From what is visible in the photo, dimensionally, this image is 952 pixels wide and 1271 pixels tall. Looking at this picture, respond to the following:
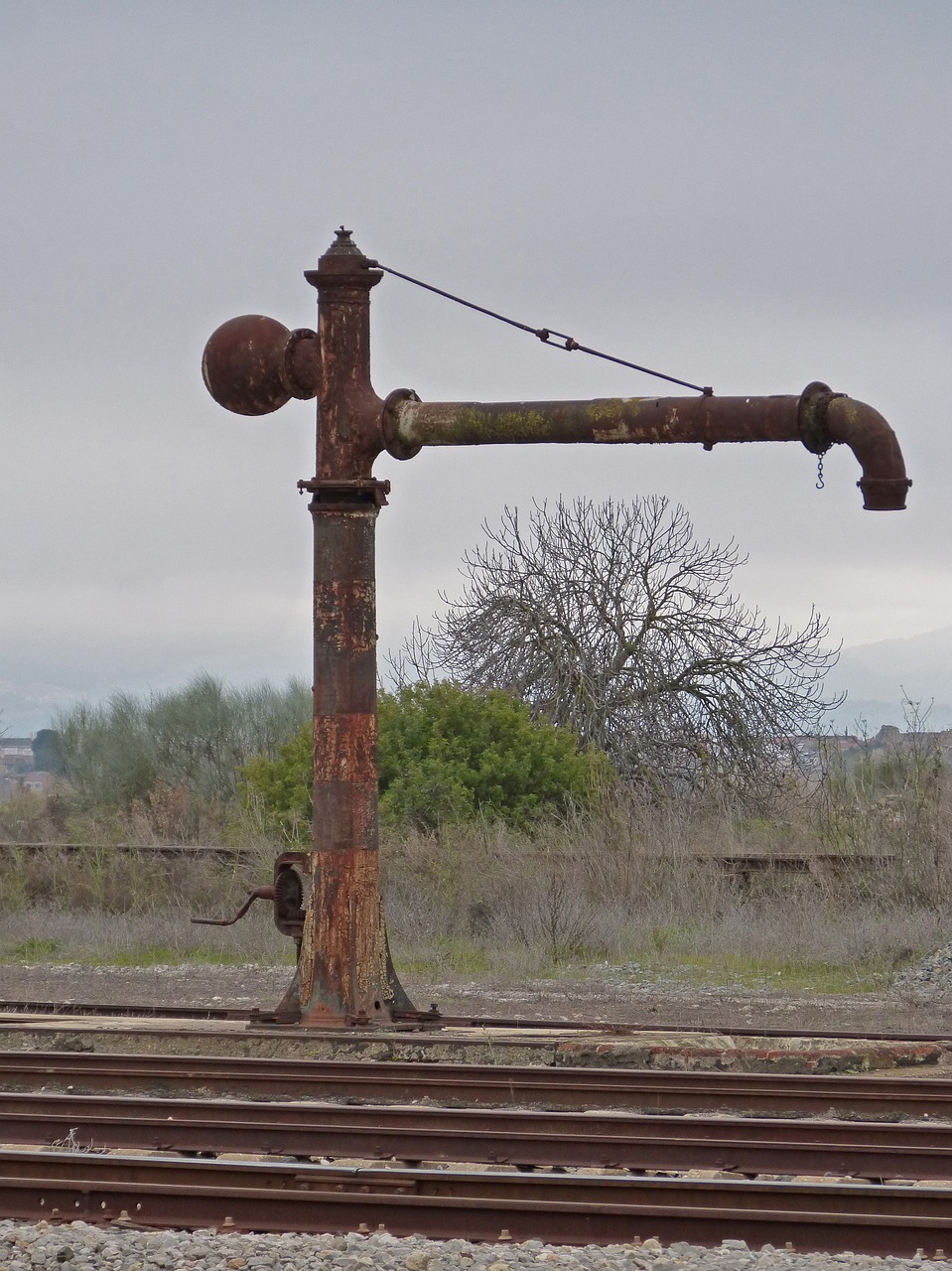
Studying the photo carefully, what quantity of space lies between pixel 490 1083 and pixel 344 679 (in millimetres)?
3639

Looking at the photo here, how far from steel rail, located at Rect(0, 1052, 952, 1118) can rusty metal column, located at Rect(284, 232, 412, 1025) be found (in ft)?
5.16

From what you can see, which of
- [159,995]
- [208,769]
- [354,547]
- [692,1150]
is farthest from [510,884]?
[208,769]

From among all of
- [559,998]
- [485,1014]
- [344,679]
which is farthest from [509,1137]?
A: [559,998]

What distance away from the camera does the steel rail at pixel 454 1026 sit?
11.4 metres

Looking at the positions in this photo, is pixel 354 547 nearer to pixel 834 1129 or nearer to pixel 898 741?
pixel 834 1129

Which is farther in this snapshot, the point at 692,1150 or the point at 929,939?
A: the point at 929,939

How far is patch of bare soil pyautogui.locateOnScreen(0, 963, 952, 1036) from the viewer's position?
547 inches

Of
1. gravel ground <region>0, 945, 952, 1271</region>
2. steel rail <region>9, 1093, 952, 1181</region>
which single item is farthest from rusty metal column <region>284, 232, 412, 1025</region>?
steel rail <region>9, 1093, 952, 1181</region>

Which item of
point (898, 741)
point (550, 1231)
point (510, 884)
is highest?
point (898, 741)

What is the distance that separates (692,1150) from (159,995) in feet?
30.0

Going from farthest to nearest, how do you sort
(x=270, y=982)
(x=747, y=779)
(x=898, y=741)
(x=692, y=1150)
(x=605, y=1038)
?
1. (x=747, y=779)
2. (x=898, y=741)
3. (x=270, y=982)
4. (x=605, y=1038)
5. (x=692, y=1150)

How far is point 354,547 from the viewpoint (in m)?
12.5

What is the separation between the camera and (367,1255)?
6.31 meters

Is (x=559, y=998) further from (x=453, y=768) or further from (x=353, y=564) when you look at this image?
(x=453, y=768)
